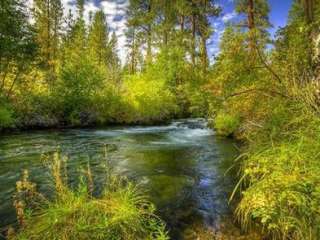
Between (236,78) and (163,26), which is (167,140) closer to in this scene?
(236,78)

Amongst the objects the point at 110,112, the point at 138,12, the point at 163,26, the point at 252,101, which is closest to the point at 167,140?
the point at 252,101

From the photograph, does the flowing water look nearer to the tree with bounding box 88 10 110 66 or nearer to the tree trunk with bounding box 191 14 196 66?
the tree trunk with bounding box 191 14 196 66

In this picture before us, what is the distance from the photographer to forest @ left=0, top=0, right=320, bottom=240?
11.7 feet

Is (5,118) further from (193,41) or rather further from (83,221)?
(193,41)

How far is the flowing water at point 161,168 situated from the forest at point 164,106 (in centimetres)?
12

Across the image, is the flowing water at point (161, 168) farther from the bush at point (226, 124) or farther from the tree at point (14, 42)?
the tree at point (14, 42)

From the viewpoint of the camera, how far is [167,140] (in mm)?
13242

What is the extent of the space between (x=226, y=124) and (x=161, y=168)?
6616 millimetres

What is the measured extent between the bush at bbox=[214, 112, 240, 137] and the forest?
0.19 feet

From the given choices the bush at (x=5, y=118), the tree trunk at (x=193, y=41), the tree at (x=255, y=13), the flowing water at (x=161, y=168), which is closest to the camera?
the flowing water at (x=161, y=168)

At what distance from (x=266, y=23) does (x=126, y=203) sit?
65.1 feet

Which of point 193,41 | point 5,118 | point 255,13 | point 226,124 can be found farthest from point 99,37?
point 226,124

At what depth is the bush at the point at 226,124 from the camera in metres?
13.5

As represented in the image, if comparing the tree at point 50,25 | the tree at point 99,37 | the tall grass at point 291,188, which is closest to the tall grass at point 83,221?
the tall grass at point 291,188
